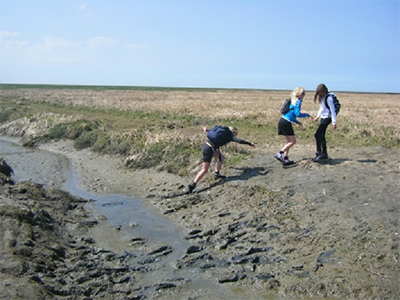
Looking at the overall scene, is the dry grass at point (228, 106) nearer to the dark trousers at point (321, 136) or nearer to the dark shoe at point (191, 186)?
the dark trousers at point (321, 136)

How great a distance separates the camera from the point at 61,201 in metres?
10.1

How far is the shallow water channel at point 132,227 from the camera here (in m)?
6.19

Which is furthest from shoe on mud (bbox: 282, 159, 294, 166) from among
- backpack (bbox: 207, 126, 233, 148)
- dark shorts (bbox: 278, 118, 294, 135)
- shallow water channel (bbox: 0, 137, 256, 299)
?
shallow water channel (bbox: 0, 137, 256, 299)

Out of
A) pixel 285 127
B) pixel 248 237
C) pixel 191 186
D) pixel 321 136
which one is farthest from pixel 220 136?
pixel 248 237

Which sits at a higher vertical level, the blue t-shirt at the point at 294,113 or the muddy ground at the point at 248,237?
the blue t-shirt at the point at 294,113

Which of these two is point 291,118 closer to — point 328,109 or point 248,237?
point 328,109

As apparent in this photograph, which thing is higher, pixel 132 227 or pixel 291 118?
pixel 291 118

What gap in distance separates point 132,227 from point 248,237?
2.73 m

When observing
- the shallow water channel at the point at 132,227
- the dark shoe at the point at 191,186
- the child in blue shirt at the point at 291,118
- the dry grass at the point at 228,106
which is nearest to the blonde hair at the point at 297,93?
the child in blue shirt at the point at 291,118

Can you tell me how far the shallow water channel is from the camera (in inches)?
244

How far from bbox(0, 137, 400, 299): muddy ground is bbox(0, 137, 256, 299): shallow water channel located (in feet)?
0.37

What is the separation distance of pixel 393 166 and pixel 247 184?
3724 millimetres

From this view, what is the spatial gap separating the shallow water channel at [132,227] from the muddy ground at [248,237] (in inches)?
4.4

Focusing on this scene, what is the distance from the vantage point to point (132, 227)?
888 cm
